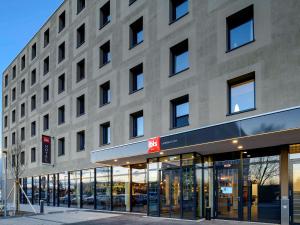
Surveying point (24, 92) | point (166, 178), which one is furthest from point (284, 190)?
point (24, 92)

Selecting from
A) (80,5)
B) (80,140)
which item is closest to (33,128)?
(80,140)

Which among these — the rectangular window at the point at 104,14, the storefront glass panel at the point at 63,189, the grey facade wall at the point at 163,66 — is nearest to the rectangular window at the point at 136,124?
the grey facade wall at the point at 163,66

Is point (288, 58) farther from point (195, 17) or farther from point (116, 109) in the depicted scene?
point (116, 109)

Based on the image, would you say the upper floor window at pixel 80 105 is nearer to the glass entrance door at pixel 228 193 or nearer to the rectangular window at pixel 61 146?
the rectangular window at pixel 61 146

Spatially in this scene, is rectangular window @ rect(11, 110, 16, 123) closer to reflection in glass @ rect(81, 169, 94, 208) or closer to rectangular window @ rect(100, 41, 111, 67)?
reflection in glass @ rect(81, 169, 94, 208)

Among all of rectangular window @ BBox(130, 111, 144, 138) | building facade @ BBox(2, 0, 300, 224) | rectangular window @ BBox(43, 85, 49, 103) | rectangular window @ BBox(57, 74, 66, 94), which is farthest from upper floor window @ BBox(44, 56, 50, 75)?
rectangular window @ BBox(130, 111, 144, 138)

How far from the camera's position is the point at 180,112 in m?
20.4

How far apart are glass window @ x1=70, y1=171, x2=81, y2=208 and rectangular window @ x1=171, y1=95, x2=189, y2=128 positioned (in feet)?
41.0

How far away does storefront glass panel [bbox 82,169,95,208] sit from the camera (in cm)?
2843

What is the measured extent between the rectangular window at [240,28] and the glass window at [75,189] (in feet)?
56.9

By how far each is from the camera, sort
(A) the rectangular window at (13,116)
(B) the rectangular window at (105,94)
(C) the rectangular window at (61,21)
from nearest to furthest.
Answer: (B) the rectangular window at (105,94) → (C) the rectangular window at (61,21) → (A) the rectangular window at (13,116)

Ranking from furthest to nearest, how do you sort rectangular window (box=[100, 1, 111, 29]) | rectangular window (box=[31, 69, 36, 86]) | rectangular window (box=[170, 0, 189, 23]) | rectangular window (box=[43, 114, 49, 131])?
1. rectangular window (box=[31, 69, 36, 86])
2. rectangular window (box=[43, 114, 49, 131])
3. rectangular window (box=[100, 1, 111, 29])
4. rectangular window (box=[170, 0, 189, 23])

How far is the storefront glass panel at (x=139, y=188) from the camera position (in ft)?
77.4

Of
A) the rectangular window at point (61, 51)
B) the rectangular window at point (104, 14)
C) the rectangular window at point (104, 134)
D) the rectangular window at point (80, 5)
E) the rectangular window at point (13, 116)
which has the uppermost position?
the rectangular window at point (80, 5)
